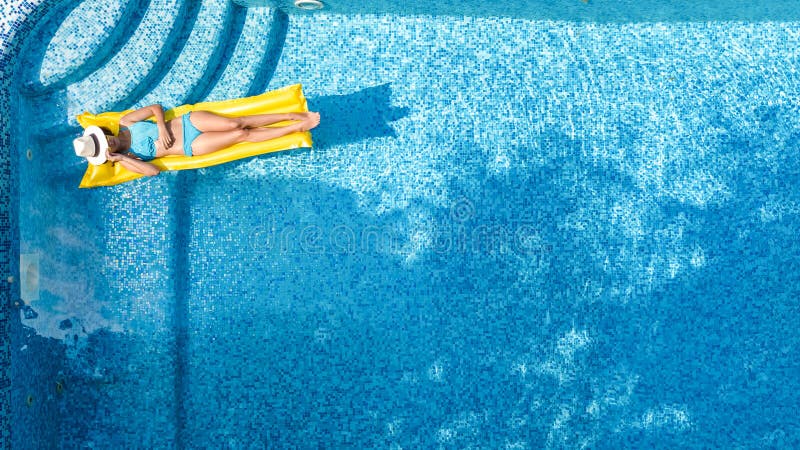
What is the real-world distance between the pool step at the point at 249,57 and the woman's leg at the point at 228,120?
0.42m

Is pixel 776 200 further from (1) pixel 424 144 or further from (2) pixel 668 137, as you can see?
(1) pixel 424 144

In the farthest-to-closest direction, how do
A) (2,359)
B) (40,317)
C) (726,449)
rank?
1. (726,449)
2. (40,317)
3. (2,359)

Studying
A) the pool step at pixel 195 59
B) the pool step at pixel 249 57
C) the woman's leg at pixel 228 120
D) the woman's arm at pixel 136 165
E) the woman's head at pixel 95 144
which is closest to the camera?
the woman's head at pixel 95 144

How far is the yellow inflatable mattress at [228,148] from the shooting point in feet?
13.4

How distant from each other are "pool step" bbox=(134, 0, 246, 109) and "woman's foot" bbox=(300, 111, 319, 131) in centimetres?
90

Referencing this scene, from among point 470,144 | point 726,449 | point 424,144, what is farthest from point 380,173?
point 726,449

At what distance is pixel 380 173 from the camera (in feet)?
14.9

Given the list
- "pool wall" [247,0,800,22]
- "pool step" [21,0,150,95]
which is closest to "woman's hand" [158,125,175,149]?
"pool step" [21,0,150,95]

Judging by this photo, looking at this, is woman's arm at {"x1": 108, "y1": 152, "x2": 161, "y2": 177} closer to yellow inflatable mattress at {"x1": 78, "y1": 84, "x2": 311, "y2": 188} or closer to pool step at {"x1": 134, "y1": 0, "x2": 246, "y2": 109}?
yellow inflatable mattress at {"x1": 78, "y1": 84, "x2": 311, "y2": 188}

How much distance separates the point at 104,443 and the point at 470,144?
334 cm

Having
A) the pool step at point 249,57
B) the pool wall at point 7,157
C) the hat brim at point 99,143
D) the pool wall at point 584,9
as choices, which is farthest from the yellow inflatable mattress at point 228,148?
the pool wall at point 584,9

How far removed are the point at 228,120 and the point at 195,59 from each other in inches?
24.6

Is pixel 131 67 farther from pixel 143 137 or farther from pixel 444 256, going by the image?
pixel 444 256

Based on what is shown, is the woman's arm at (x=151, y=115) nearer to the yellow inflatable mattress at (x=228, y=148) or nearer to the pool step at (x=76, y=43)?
the yellow inflatable mattress at (x=228, y=148)
